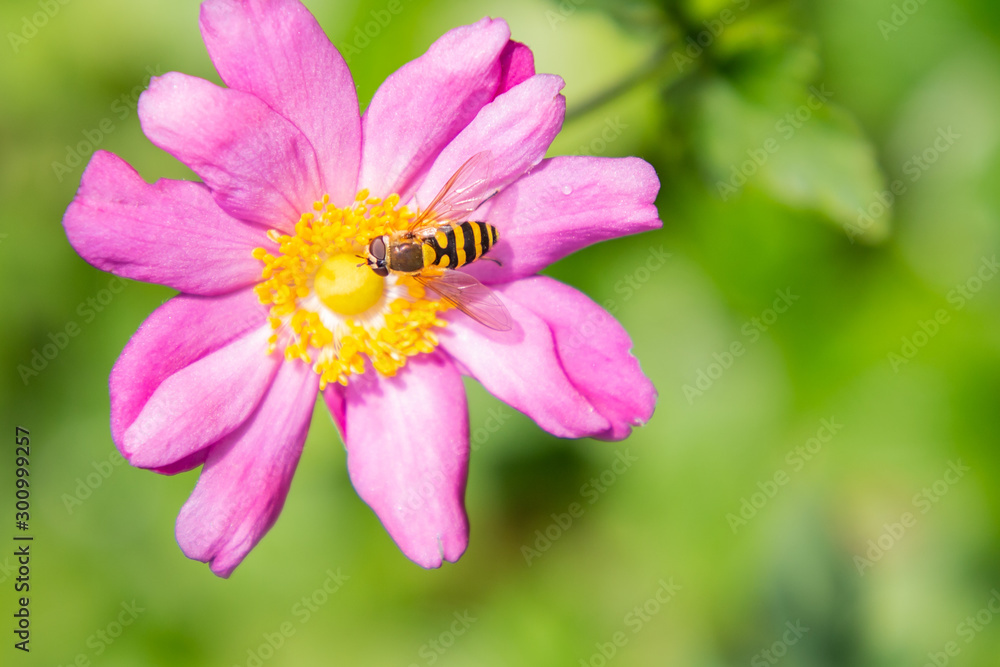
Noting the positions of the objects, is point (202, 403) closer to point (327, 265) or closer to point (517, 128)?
point (327, 265)

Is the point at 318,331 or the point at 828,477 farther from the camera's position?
the point at 828,477

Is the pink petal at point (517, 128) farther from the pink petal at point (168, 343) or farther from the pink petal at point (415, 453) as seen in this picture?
the pink petal at point (168, 343)

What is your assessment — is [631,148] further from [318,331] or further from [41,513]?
[41,513]

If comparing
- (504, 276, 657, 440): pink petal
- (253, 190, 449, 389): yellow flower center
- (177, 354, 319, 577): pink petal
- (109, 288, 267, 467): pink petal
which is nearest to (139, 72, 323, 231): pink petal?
(253, 190, 449, 389): yellow flower center

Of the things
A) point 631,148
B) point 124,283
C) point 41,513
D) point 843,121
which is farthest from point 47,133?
point 843,121

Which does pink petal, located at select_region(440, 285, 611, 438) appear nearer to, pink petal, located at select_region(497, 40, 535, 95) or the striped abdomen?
the striped abdomen

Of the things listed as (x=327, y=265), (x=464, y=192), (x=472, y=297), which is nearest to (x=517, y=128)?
(x=464, y=192)
